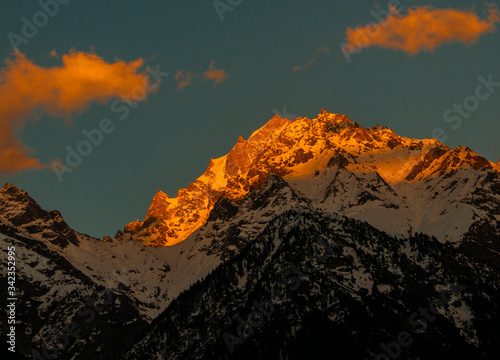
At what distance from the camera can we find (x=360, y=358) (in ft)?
651

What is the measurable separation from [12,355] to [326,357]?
81561mm

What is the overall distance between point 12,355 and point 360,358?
8572cm

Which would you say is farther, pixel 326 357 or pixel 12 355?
pixel 326 357

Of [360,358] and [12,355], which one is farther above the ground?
[360,358]

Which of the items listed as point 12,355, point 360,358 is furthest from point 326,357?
point 12,355

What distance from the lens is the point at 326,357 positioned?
654 feet

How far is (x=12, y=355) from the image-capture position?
138125mm

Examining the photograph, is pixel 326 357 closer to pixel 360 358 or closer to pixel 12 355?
pixel 360 358

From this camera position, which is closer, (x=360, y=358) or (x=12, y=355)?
(x=12, y=355)

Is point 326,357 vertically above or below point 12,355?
above

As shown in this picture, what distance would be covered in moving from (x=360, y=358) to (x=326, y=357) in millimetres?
7348
